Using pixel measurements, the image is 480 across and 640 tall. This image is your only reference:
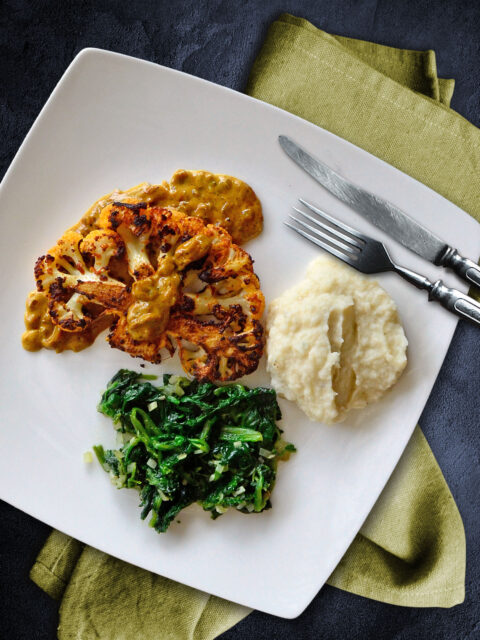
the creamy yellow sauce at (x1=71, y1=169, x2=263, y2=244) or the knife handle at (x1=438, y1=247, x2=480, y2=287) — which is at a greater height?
the knife handle at (x1=438, y1=247, x2=480, y2=287)

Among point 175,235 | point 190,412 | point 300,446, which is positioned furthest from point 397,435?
point 175,235

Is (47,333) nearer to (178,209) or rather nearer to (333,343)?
(178,209)

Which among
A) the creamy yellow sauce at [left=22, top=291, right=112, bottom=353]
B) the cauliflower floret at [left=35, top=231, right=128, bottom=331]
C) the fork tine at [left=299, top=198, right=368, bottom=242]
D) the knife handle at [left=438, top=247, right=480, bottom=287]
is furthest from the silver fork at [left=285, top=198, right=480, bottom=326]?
the creamy yellow sauce at [left=22, top=291, right=112, bottom=353]

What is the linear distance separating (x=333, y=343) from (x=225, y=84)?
6.29 feet

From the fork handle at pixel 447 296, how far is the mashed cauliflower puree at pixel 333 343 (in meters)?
0.21

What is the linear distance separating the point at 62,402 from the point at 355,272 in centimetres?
206

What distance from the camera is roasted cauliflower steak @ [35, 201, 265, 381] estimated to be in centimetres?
321

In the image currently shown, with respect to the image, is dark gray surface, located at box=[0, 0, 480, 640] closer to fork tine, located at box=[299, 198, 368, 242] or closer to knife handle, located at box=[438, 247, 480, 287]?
knife handle, located at box=[438, 247, 480, 287]

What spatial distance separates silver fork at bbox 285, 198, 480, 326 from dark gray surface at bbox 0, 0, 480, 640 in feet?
1.02

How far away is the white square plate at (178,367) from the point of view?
3.57m

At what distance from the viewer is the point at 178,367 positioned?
3615 millimetres

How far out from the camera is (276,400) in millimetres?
3586

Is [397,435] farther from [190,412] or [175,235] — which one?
[175,235]

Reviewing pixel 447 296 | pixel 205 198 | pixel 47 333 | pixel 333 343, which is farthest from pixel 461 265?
pixel 47 333
